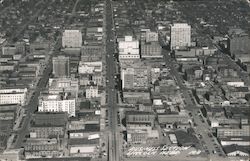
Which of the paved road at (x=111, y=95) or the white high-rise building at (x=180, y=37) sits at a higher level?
the white high-rise building at (x=180, y=37)

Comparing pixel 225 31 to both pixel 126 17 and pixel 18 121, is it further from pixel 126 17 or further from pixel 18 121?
pixel 18 121

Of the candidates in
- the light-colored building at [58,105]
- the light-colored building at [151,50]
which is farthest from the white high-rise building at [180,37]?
the light-colored building at [58,105]

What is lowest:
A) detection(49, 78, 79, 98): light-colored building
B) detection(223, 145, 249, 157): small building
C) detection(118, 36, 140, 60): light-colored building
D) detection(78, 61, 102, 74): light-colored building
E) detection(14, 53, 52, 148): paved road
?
detection(223, 145, 249, 157): small building

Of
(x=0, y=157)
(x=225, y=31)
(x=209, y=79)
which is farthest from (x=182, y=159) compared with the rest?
(x=225, y=31)

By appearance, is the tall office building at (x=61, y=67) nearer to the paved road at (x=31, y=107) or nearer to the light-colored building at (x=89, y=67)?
the paved road at (x=31, y=107)

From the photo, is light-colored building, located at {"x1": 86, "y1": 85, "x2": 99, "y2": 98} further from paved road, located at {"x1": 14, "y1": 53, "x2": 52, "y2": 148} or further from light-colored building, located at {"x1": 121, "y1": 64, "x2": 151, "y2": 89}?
paved road, located at {"x1": 14, "y1": 53, "x2": 52, "y2": 148}

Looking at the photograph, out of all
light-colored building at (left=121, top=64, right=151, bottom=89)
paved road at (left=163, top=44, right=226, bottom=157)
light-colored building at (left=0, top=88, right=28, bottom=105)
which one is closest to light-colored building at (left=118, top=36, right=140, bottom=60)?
paved road at (left=163, top=44, right=226, bottom=157)

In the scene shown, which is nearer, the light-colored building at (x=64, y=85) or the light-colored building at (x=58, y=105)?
the light-colored building at (x=58, y=105)
